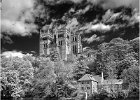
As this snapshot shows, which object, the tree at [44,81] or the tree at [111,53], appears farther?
the tree at [111,53]

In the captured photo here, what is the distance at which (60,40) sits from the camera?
6278cm

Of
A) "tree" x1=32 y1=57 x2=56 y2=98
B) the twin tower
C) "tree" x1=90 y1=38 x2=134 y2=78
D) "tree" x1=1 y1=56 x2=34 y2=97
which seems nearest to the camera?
"tree" x1=1 y1=56 x2=34 y2=97

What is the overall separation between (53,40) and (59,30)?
10.8 ft

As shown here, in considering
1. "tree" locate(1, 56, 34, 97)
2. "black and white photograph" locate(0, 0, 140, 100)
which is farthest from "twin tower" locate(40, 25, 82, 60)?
"tree" locate(1, 56, 34, 97)

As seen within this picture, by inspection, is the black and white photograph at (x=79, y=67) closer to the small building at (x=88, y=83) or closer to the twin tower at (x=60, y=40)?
the small building at (x=88, y=83)

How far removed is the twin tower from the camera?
61.8 meters

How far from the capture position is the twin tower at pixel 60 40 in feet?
203

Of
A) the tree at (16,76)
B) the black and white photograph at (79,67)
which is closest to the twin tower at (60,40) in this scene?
the black and white photograph at (79,67)

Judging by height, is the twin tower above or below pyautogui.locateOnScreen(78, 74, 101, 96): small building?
above

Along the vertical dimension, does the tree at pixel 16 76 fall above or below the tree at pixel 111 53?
below

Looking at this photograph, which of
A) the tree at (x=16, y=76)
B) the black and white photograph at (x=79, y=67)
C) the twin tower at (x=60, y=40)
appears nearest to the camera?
the black and white photograph at (x=79, y=67)

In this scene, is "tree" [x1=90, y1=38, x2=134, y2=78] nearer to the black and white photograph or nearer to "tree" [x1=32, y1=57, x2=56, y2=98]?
the black and white photograph

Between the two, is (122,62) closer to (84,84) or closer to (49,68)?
(84,84)

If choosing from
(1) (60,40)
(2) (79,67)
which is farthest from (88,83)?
(1) (60,40)
